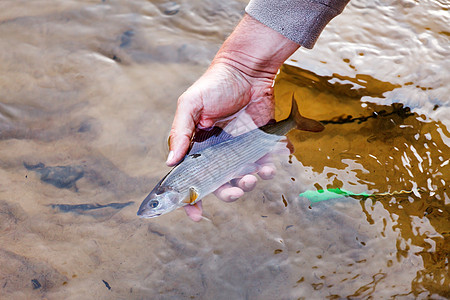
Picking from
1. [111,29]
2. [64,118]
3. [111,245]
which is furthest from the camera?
[111,29]

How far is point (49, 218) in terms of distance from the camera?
2.95 m

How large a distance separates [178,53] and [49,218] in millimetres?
2221

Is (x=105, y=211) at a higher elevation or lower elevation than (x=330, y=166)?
lower

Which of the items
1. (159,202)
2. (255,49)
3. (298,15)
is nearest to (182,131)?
(159,202)

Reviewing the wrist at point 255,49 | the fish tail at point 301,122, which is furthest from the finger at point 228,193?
the wrist at point 255,49

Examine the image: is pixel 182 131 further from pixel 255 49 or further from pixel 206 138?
pixel 255 49

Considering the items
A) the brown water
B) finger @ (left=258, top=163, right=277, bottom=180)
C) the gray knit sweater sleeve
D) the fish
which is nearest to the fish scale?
the fish

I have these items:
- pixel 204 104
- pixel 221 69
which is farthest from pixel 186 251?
pixel 221 69

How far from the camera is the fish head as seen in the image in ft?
9.37

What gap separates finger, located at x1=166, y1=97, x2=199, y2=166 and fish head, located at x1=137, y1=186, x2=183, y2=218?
240 mm

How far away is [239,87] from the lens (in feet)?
12.2

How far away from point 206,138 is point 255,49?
104 cm

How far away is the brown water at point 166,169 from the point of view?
9.04ft

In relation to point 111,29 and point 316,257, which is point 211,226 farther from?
point 111,29
